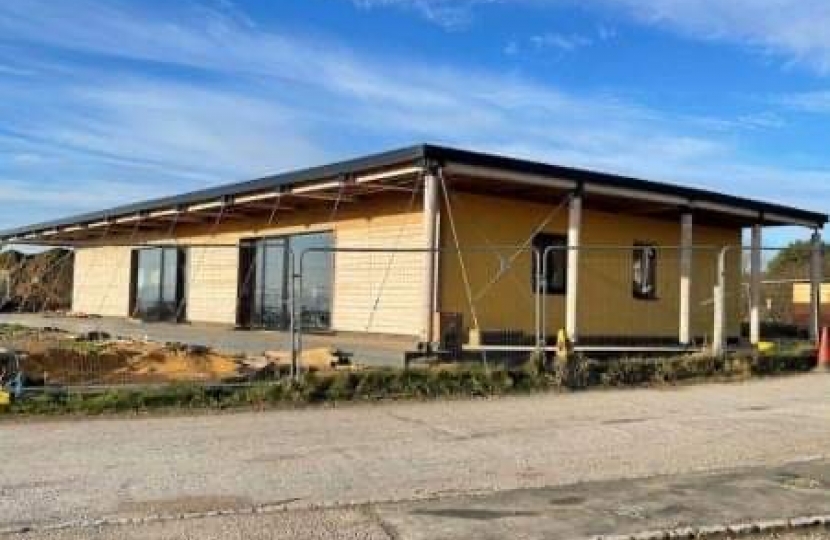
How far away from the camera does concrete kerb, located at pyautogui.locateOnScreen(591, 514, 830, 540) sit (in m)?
6.11

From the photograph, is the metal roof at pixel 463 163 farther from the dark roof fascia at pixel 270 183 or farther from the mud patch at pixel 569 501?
the mud patch at pixel 569 501

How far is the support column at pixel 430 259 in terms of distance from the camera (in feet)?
50.9

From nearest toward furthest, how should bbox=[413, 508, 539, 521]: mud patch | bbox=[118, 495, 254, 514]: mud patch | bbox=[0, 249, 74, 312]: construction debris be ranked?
bbox=[413, 508, 539, 521]: mud patch < bbox=[118, 495, 254, 514]: mud patch < bbox=[0, 249, 74, 312]: construction debris

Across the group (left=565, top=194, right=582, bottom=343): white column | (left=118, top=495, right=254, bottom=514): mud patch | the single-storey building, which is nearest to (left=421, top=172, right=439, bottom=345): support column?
the single-storey building

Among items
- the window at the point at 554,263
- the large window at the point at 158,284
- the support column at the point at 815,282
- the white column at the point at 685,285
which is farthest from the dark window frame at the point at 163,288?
the support column at the point at 815,282

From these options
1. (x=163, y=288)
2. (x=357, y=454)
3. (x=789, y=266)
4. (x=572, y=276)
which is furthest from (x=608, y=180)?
(x=789, y=266)

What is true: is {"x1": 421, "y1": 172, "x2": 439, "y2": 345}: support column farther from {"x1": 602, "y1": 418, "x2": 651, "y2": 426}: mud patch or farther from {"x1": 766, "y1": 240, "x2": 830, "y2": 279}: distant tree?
{"x1": 766, "y1": 240, "x2": 830, "y2": 279}: distant tree

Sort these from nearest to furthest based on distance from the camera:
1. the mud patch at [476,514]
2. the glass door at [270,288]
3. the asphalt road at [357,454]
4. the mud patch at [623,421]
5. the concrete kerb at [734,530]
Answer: the concrete kerb at [734,530] < the mud patch at [476,514] < the asphalt road at [357,454] < the mud patch at [623,421] < the glass door at [270,288]

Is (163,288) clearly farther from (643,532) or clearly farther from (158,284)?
(643,532)

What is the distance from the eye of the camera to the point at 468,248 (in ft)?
50.1

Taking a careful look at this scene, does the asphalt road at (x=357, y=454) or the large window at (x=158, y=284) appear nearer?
the asphalt road at (x=357, y=454)

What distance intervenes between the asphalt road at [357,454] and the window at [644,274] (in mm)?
8684

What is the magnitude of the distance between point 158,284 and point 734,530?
23963 millimetres

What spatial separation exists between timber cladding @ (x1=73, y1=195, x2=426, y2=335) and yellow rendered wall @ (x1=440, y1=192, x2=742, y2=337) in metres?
0.88
